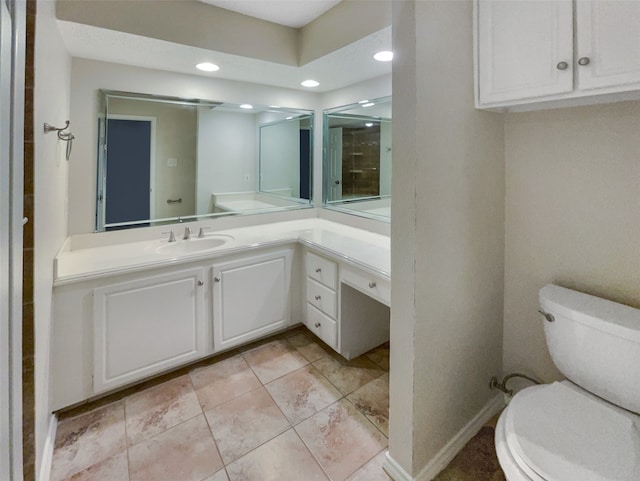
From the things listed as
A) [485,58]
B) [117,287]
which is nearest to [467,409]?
[485,58]

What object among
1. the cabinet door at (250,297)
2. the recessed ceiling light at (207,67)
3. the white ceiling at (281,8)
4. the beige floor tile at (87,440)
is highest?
the white ceiling at (281,8)

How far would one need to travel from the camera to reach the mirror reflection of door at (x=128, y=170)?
2135 millimetres

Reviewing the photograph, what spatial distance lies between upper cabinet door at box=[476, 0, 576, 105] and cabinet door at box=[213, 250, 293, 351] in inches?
62.3

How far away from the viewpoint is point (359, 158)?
265cm

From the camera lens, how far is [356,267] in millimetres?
1883

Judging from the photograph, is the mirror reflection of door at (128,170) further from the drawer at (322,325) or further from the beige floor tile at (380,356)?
the beige floor tile at (380,356)

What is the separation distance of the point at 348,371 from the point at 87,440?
4.62ft

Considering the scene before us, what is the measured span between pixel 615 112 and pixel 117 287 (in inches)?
94.2

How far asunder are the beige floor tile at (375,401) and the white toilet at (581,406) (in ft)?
2.28

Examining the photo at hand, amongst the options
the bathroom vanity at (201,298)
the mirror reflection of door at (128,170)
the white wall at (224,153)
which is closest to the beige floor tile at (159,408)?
the bathroom vanity at (201,298)

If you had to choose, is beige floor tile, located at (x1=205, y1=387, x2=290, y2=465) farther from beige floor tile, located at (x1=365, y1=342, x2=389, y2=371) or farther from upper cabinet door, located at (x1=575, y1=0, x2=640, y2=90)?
upper cabinet door, located at (x1=575, y1=0, x2=640, y2=90)

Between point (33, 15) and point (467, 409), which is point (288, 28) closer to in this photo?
point (33, 15)

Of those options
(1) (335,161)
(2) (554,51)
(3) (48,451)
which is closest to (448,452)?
(2) (554,51)

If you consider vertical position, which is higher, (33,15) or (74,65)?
(74,65)
